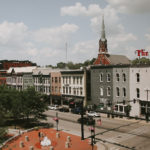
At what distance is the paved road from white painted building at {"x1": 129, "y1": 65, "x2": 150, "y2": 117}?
401 cm

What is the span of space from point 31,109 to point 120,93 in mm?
22816

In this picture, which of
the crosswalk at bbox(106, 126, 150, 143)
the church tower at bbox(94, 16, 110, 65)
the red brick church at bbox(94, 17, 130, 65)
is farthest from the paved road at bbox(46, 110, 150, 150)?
the church tower at bbox(94, 16, 110, 65)

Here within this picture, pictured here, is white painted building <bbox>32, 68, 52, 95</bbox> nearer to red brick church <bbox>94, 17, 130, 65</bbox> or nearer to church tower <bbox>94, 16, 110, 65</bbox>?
red brick church <bbox>94, 17, 130, 65</bbox>

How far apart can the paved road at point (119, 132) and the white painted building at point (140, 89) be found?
4.01 m

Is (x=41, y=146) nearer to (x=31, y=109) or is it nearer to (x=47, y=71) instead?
(x=31, y=109)

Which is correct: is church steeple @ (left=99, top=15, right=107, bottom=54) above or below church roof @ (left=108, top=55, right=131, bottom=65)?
above

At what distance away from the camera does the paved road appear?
28.7m

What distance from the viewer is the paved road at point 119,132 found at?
94.1 feet

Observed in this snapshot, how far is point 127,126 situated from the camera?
3962 cm

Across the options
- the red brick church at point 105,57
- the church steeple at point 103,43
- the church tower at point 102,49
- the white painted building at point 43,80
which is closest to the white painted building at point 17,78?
the white painted building at point 43,80

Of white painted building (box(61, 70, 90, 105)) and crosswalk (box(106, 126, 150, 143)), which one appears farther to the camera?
white painted building (box(61, 70, 90, 105))

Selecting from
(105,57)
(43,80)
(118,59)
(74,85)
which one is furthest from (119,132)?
(118,59)

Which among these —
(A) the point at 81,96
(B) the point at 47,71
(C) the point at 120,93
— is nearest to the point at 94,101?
(A) the point at 81,96

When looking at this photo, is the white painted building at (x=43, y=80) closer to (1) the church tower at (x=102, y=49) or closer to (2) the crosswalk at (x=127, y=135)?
(1) the church tower at (x=102, y=49)
